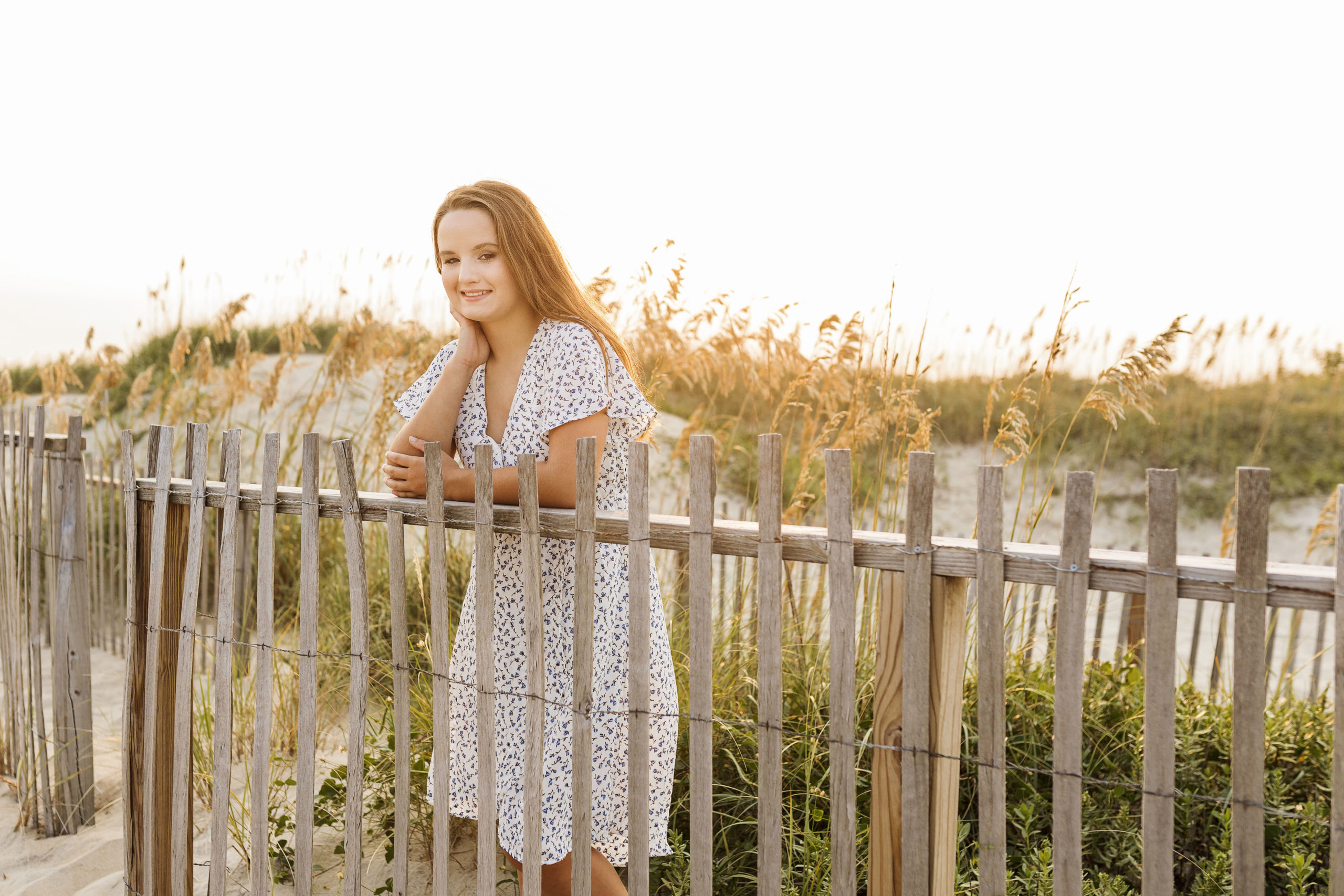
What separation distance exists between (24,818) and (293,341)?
A: 8.09 feet

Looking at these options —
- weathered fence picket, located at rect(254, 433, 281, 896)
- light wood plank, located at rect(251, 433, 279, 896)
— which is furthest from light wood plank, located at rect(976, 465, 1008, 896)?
light wood plank, located at rect(251, 433, 279, 896)

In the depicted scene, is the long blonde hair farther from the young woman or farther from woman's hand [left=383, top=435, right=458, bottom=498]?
woman's hand [left=383, top=435, right=458, bottom=498]

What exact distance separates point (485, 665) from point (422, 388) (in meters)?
0.69

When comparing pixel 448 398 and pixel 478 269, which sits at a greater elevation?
pixel 478 269

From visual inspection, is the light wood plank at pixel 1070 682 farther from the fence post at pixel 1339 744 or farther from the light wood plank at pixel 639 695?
the light wood plank at pixel 639 695

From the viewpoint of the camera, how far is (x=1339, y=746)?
125 cm

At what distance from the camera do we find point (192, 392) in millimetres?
5809

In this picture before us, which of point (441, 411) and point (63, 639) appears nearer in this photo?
point (441, 411)

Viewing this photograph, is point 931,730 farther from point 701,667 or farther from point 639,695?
point 639,695

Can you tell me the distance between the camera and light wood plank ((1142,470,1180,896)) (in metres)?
1.34

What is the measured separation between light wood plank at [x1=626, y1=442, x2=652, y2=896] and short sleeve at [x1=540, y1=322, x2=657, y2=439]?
0.76 feet

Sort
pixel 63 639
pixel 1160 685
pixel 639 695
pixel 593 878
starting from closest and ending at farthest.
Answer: pixel 1160 685, pixel 639 695, pixel 593 878, pixel 63 639

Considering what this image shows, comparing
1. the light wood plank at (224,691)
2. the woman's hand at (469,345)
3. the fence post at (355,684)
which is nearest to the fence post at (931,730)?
the woman's hand at (469,345)

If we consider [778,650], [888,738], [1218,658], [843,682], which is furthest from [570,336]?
[1218,658]
